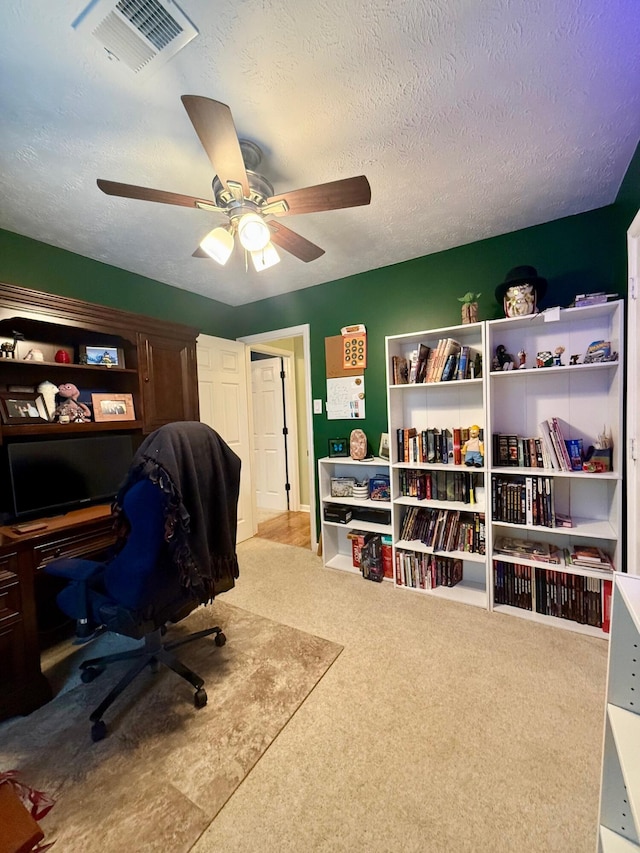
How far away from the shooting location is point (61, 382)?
2225 mm

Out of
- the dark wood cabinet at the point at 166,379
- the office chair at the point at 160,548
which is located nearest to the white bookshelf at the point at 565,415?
the office chair at the point at 160,548

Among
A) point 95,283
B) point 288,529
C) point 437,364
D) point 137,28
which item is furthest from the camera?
point 288,529

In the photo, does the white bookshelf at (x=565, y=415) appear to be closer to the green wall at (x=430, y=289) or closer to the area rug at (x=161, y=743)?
the green wall at (x=430, y=289)

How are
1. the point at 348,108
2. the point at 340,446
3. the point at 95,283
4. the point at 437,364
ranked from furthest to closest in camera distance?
the point at 340,446 < the point at 95,283 < the point at 437,364 < the point at 348,108

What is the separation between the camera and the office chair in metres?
1.29

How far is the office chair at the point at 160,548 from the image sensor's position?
51.0 inches

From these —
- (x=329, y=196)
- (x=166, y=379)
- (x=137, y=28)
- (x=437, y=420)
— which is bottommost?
(x=437, y=420)

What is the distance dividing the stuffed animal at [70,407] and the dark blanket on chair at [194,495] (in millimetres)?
1140

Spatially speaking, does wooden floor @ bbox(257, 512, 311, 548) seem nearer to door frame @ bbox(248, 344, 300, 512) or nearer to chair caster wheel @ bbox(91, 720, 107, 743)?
door frame @ bbox(248, 344, 300, 512)

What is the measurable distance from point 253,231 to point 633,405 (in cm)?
204

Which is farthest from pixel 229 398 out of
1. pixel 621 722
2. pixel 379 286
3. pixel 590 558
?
pixel 621 722

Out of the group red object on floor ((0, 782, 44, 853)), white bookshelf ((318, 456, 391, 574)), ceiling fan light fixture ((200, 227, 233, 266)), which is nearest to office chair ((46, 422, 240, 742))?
red object on floor ((0, 782, 44, 853))

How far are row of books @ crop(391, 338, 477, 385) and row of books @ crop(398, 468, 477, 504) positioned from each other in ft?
2.27

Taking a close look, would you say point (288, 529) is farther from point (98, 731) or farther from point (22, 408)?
point (22, 408)
